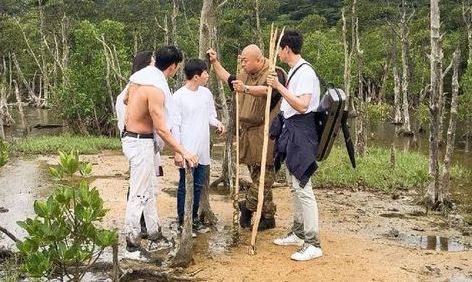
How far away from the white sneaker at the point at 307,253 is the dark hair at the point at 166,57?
215 centimetres

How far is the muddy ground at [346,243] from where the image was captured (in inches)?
214

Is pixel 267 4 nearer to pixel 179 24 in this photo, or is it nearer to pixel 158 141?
pixel 179 24

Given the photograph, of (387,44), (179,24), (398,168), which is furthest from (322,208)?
(179,24)

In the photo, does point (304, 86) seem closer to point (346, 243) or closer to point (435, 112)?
point (346, 243)

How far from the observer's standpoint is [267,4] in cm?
3478

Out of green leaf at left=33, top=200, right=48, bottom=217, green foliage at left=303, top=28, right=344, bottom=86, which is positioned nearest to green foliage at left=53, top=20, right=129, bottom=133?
green foliage at left=303, top=28, right=344, bottom=86

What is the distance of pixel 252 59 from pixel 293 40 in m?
0.68

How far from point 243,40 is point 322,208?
28526mm

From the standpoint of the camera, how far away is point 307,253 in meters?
5.72

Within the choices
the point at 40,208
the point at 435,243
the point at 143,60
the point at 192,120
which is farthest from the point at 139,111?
the point at 435,243

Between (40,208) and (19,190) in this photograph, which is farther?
(19,190)

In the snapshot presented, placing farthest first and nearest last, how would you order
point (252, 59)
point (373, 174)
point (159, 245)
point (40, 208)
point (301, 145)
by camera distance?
1. point (373, 174)
2. point (252, 59)
3. point (159, 245)
4. point (301, 145)
5. point (40, 208)

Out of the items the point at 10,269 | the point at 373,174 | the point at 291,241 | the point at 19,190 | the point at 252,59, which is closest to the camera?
the point at 10,269

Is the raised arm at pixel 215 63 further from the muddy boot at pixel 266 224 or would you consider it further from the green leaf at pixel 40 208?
the green leaf at pixel 40 208
